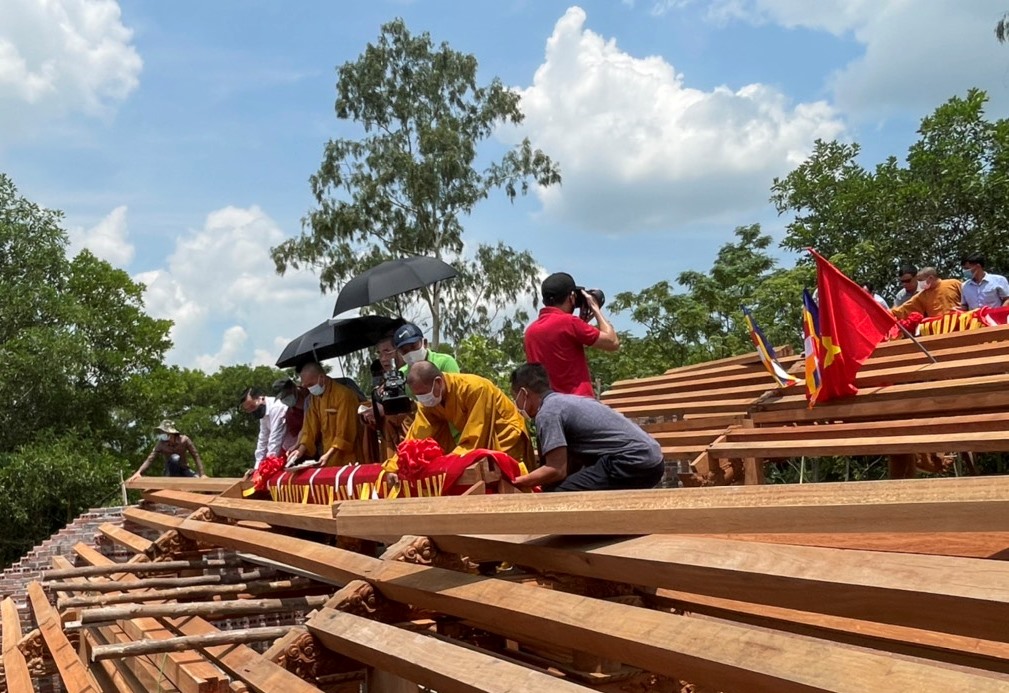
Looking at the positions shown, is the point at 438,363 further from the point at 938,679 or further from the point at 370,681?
the point at 938,679

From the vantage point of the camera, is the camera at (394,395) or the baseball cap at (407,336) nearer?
the baseball cap at (407,336)

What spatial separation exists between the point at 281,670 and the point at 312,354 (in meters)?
3.53

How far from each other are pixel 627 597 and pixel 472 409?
4.24 feet

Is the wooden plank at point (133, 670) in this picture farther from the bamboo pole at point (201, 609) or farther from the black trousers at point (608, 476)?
the black trousers at point (608, 476)

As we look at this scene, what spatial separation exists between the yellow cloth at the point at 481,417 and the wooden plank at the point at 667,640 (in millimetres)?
1128

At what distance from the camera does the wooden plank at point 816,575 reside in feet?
5.21

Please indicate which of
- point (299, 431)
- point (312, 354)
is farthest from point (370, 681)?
point (299, 431)

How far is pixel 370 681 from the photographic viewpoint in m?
3.20

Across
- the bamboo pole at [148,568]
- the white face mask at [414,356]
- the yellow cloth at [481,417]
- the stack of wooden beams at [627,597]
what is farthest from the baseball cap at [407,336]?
the bamboo pole at [148,568]

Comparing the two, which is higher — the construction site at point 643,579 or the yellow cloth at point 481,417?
the yellow cloth at point 481,417

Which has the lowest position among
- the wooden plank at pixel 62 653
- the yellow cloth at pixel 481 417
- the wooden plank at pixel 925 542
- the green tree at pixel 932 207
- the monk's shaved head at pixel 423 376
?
the wooden plank at pixel 62 653

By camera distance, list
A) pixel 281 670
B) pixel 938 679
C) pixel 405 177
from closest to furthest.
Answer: pixel 938 679 → pixel 281 670 → pixel 405 177

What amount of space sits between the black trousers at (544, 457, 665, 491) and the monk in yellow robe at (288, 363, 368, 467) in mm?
2726

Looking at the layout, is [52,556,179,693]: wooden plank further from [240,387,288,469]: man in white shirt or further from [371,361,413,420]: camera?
[240,387,288,469]: man in white shirt
